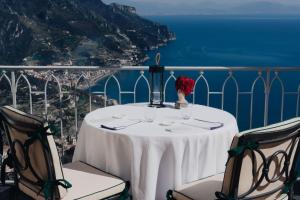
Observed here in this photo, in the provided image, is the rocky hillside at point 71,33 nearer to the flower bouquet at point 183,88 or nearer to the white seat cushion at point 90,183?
the flower bouquet at point 183,88

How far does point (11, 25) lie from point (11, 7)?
2.12m

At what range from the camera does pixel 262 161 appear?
2.08 meters

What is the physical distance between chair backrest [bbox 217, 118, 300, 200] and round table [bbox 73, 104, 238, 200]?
437 millimetres

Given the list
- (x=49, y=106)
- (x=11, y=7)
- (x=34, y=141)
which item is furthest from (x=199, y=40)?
(x=34, y=141)

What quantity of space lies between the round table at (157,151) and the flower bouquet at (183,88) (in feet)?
1.41

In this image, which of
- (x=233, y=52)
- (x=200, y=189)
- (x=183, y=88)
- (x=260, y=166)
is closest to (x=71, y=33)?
(x=233, y=52)

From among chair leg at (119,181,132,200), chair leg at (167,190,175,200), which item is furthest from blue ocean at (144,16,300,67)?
chair leg at (167,190,175,200)

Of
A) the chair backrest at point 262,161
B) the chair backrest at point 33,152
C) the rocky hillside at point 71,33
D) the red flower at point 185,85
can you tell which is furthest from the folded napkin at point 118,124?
the rocky hillside at point 71,33

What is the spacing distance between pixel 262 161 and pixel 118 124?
3.20 feet

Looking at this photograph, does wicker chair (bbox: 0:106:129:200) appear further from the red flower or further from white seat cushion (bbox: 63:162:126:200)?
the red flower

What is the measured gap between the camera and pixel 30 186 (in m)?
2.45

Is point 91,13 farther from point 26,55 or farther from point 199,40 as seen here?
point 199,40

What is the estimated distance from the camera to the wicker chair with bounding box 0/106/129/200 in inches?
86.3

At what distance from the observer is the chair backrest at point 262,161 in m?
1.96
